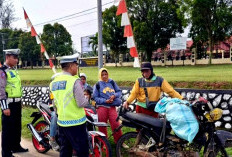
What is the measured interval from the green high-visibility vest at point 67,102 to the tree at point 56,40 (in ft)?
169

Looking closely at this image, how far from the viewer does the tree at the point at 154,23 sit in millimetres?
36844

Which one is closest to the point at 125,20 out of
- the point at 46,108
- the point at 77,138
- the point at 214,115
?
the point at 46,108

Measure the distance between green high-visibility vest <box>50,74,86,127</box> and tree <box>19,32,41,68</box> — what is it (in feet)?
184

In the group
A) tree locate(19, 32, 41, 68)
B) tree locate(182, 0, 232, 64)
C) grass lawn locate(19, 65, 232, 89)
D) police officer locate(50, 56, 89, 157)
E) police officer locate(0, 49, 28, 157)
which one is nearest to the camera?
police officer locate(50, 56, 89, 157)

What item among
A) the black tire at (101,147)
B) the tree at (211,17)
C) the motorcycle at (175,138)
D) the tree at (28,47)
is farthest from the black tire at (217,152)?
the tree at (28,47)

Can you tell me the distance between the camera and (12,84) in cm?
489

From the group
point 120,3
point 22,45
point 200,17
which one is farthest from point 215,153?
point 22,45

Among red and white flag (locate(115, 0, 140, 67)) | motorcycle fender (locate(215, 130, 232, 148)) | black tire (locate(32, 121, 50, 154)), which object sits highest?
red and white flag (locate(115, 0, 140, 67))

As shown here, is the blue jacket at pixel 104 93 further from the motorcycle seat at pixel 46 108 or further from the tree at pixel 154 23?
the tree at pixel 154 23

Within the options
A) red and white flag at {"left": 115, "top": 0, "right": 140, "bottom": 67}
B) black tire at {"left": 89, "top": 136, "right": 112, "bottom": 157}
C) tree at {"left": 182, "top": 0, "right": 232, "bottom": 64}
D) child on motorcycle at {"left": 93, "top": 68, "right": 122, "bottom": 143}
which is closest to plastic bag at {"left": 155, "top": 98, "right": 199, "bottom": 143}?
black tire at {"left": 89, "top": 136, "right": 112, "bottom": 157}

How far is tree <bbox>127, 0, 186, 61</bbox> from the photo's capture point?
36844 mm

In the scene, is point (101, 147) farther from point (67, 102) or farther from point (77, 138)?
point (67, 102)

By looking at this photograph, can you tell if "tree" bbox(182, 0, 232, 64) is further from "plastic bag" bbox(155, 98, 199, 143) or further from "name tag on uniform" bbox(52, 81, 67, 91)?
"name tag on uniform" bbox(52, 81, 67, 91)

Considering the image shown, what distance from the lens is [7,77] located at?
4793 mm
